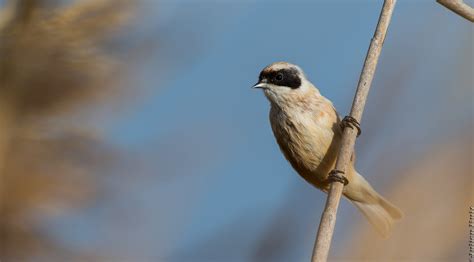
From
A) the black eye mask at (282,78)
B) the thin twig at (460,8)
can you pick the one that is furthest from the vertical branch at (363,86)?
the black eye mask at (282,78)

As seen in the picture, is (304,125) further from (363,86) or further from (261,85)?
(363,86)

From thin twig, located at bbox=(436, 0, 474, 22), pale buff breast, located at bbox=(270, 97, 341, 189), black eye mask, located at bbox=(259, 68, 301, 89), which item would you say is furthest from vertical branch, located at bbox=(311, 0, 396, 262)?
black eye mask, located at bbox=(259, 68, 301, 89)

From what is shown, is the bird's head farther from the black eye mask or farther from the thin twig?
the thin twig

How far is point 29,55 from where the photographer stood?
89cm

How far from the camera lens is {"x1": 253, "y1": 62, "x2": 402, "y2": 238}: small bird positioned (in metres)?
2.17

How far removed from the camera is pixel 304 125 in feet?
7.10

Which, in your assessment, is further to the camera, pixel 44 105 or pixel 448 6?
pixel 448 6

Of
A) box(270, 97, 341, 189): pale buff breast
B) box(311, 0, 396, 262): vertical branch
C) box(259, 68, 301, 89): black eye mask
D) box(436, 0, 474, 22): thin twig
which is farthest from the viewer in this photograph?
box(259, 68, 301, 89): black eye mask

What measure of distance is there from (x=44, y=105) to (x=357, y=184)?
1.75 m

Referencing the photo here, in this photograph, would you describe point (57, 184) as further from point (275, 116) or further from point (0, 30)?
point (275, 116)

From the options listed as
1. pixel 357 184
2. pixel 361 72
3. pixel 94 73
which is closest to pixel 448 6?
pixel 361 72

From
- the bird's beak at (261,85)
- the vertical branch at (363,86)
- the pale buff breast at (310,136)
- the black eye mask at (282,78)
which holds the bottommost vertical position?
the vertical branch at (363,86)

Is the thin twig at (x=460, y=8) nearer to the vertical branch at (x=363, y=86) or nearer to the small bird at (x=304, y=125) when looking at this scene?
the vertical branch at (x=363, y=86)

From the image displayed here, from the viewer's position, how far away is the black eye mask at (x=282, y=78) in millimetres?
2271
